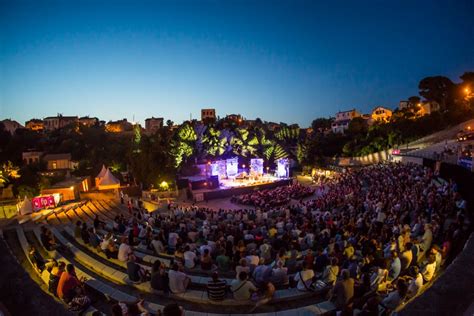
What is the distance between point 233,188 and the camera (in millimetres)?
28781

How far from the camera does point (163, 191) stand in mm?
26594

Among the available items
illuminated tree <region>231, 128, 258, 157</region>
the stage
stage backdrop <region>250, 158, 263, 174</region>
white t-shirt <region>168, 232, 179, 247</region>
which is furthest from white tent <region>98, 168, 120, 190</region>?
illuminated tree <region>231, 128, 258, 157</region>

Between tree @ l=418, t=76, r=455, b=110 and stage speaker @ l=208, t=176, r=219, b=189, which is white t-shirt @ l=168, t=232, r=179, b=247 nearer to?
stage speaker @ l=208, t=176, r=219, b=189

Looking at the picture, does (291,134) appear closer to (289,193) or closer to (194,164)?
(194,164)

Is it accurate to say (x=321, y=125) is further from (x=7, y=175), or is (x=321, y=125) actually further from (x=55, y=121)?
(x=55, y=121)

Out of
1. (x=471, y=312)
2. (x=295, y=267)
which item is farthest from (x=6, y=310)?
(x=295, y=267)

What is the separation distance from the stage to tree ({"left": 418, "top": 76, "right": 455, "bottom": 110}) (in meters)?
29.1

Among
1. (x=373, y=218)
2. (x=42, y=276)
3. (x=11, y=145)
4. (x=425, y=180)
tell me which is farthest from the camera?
(x=11, y=145)

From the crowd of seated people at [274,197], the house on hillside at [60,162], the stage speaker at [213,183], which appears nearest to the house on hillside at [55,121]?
the house on hillside at [60,162]

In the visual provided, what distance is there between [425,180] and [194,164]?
31442 millimetres

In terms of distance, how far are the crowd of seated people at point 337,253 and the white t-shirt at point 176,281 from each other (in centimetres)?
2

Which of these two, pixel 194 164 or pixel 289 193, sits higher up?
pixel 194 164

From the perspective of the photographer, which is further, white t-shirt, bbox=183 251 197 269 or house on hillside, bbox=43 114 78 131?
house on hillside, bbox=43 114 78 131

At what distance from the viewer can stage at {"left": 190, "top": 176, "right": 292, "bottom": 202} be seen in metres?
26.3
